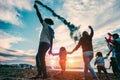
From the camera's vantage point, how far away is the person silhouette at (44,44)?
855cm

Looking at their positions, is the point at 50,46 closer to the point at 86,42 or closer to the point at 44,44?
the point at 44,44

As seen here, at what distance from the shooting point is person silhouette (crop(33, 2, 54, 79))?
28.0ft

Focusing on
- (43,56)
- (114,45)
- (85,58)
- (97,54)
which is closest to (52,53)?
(43,56)

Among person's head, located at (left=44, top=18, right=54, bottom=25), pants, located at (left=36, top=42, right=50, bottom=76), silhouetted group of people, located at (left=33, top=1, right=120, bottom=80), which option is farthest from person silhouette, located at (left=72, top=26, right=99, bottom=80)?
pants, located at (left=36, top=42, right=50, bottom=76)

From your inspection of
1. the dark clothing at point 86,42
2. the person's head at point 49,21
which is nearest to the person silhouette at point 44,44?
the person's head at point 49,21

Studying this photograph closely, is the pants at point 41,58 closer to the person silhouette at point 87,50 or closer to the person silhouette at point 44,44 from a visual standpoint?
the person silhouette at point 44,44

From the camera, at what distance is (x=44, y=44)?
859 cm

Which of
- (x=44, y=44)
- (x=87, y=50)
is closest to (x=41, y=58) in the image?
(x=44, y=44)

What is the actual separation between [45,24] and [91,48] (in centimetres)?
245

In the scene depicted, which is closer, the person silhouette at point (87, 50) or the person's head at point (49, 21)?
the person's head at point (49, 21)

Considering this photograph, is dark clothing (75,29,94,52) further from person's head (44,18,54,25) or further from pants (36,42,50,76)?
pants (36,42,50,76)

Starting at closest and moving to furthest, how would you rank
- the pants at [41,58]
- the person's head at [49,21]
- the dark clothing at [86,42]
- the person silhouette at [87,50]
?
1. the pants at [41,58]
2. the person's head at [49,21]
3. the person silhouette at [87,50]
4. the dark clothing at [86,42]

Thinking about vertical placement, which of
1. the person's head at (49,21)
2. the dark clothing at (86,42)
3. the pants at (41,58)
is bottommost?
the pants at (41,58)

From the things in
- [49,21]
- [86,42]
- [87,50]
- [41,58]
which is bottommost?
[41,58]
